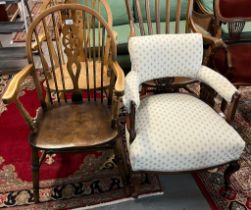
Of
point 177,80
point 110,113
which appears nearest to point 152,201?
point 110,113

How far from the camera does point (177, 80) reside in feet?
6.11

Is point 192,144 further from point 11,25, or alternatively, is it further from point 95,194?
point 11,25

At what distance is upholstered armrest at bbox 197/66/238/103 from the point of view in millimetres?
1415

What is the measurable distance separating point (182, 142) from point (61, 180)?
82 centimetres

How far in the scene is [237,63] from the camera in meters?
1.92

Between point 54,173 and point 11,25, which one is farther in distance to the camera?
point 11,25

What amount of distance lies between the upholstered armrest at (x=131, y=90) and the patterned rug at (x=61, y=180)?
595 millimetres

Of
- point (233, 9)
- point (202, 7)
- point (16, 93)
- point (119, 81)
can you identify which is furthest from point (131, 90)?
point (202, 7)

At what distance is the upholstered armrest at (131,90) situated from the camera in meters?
1.33

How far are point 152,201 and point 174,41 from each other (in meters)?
0.92

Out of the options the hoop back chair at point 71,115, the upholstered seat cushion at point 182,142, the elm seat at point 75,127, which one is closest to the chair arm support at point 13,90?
the hoop back chair at point 71,115

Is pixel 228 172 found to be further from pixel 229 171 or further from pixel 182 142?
pixel 182 142

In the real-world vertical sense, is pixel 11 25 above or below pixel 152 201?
above

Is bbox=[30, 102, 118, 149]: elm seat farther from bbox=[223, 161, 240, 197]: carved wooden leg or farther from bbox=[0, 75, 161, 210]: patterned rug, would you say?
bbox=[223, 161, 240, 197]: carved wooden leg
